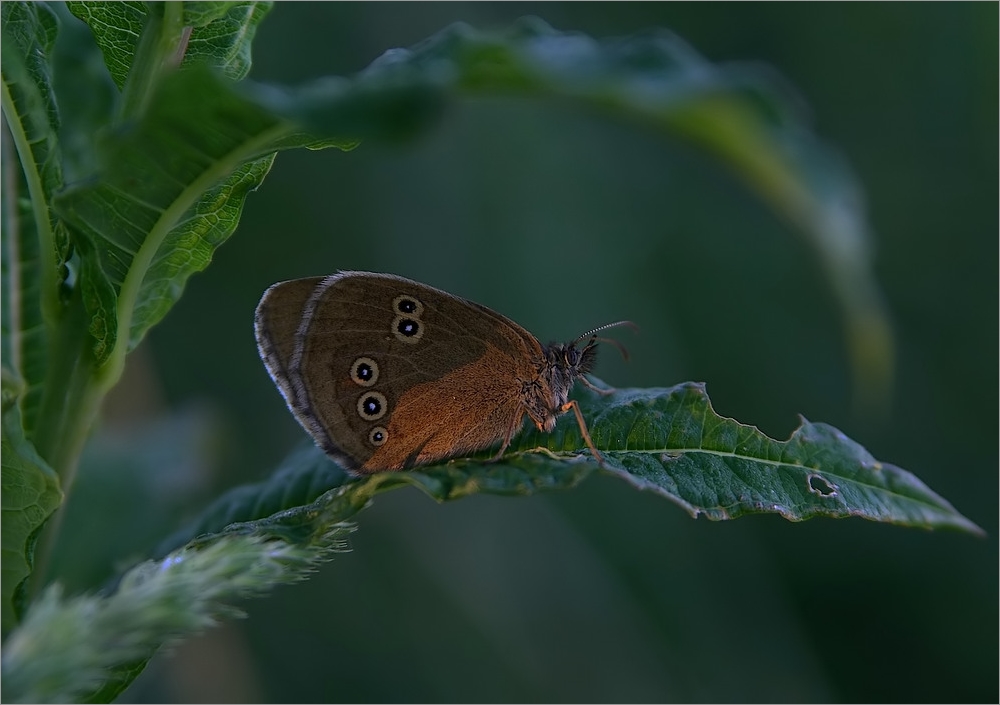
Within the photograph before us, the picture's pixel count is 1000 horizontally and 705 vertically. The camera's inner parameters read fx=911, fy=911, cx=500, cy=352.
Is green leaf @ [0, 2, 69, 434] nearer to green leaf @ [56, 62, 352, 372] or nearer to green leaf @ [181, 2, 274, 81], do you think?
green leaf @ [56, 62, 352, 372]

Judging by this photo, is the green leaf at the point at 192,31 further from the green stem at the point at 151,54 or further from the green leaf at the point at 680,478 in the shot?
the green leaf at the point at 680,478

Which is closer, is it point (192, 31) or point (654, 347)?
point (192, 31)

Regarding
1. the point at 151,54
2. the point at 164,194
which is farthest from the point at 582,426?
the point at 151,54

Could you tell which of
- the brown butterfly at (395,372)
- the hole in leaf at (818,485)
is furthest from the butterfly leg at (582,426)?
the hole in leaf at (818,485)

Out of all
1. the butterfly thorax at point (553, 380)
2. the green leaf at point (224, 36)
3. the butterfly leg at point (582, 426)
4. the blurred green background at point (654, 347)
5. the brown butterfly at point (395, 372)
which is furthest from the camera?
the blurred green background at point (654, 347)

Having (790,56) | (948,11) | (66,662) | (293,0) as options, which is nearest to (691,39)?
(790,56)

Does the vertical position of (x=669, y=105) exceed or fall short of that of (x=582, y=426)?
it exceeds it

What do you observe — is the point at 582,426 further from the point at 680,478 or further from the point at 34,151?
the point at 34,151
